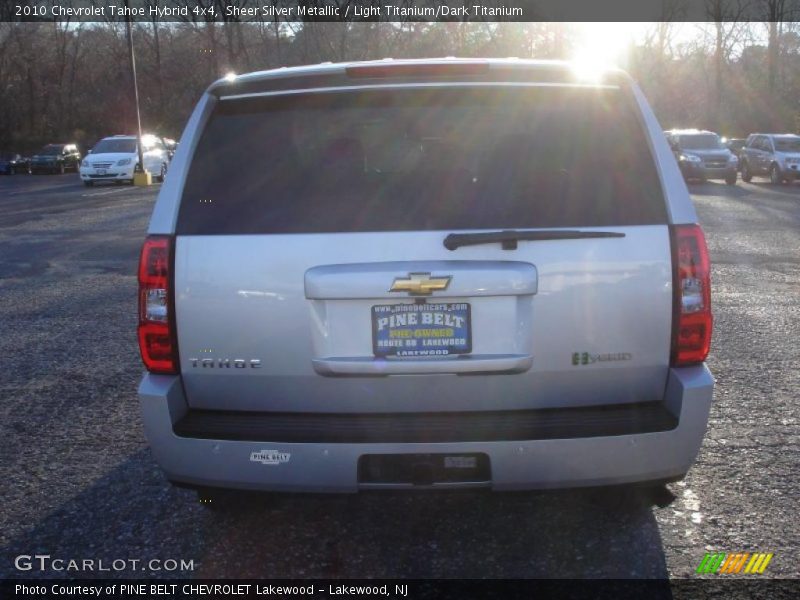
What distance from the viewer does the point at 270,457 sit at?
10.5ft

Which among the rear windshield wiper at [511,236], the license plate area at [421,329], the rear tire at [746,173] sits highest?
the rear windshield wiper at [511,236]

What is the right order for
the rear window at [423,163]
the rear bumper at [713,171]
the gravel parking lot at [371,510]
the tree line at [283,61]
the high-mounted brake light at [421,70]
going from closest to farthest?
the rear window at [423,163] < the high-mounted brake light at [421,70] < the gravel parking lot at [371,510] < the rear bumper at [713,171] < the tree line at [283,61]

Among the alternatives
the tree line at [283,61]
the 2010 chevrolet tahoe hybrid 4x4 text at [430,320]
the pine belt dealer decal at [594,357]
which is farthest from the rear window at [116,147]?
the pine belt dealer decal at [594,357]

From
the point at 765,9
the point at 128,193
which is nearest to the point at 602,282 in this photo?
the point at 128,193

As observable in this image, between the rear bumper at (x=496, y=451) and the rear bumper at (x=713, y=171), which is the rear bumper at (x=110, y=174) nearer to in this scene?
the rear bumper at (x=713, y=171)

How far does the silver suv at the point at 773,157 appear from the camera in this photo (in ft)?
96.6

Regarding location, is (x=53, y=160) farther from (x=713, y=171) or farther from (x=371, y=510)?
(x=371, y=510)

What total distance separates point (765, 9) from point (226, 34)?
3672 cm

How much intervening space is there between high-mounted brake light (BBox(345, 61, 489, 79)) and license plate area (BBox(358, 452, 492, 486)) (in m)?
1.47

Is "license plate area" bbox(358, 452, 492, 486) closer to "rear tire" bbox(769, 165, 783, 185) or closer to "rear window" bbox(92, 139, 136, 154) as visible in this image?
"rear tire" bbox(769, 165, 783, 185)

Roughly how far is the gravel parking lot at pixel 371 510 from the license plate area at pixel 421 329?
2.10 feet

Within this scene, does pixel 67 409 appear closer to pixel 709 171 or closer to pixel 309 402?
pixel 309 402

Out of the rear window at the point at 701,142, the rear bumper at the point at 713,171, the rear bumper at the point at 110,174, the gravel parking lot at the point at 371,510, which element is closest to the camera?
the gravel parking lot at the point at 371,510

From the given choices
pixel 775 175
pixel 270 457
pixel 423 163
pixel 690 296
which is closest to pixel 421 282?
pixel 423 163
